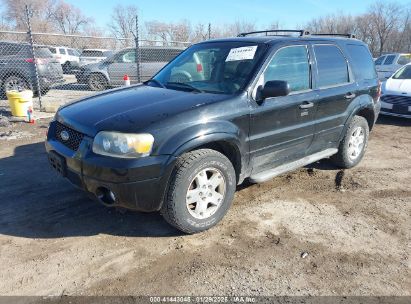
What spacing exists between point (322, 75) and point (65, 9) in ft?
242

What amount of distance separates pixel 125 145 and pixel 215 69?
62.5 inches

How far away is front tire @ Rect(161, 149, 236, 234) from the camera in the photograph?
3.22 metres

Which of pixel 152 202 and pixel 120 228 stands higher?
pixel 152 202

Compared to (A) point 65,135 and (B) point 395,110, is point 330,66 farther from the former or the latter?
(B) point 395,110

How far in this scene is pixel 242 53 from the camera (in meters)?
4.03

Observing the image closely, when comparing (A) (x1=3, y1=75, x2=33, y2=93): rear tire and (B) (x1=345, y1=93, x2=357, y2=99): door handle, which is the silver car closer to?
(A) (x1=3, y1=75, x2=33, y2=93): rear tire

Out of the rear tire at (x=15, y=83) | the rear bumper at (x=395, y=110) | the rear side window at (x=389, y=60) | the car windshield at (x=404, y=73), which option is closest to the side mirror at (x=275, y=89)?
the rear bumper at (x=395, y=110)

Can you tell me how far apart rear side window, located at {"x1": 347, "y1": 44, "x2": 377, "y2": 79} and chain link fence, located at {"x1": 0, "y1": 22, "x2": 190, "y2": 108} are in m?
6.88

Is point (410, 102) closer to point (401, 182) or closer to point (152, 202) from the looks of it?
point (401, 182)

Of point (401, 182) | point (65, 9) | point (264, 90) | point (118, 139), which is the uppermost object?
point (65, 9)

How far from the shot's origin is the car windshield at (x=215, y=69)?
3.83m

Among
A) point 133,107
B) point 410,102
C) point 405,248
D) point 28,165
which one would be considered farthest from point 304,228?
point 410,102

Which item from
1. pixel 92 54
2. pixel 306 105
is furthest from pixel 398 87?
pixel 92 54

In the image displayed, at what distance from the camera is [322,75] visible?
4.50 m
